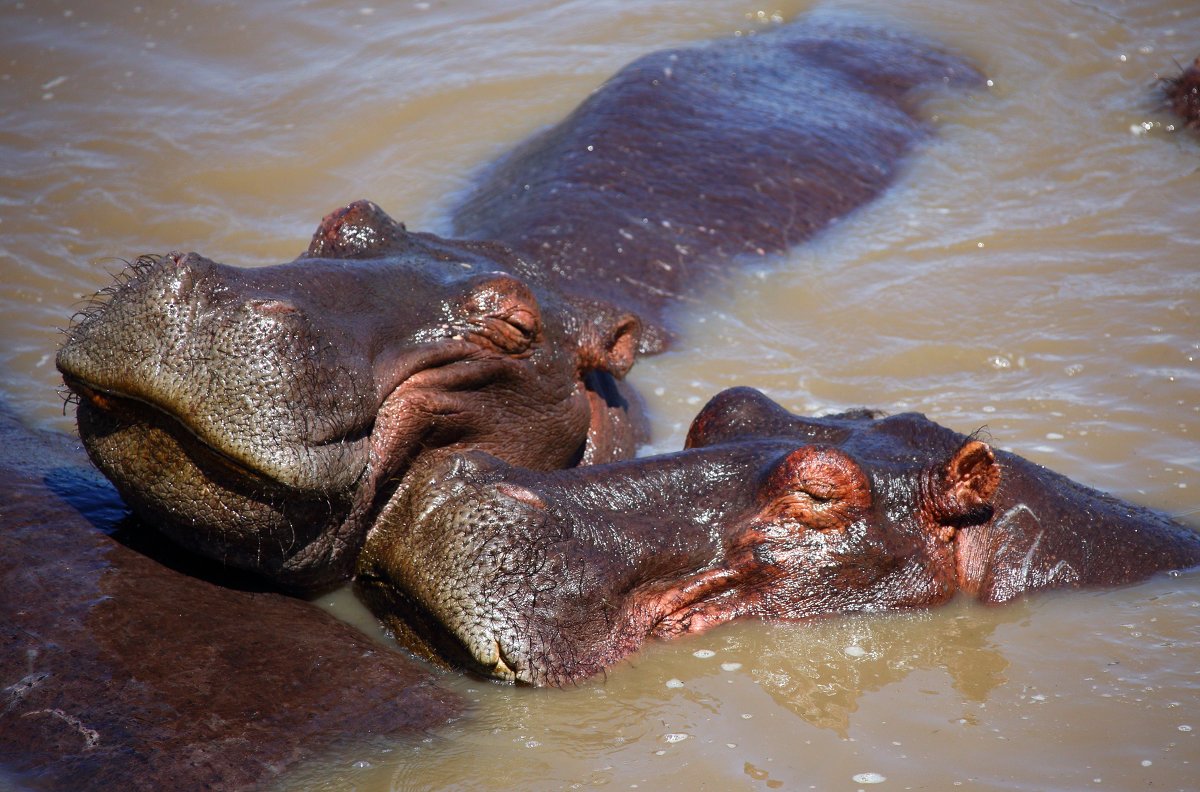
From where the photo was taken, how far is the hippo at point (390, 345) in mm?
→ 3500

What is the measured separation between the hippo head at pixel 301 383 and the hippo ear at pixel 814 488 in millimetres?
964

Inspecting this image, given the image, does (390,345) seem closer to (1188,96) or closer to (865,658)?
(865,658)

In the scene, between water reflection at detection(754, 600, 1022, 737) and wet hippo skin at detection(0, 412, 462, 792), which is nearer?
wet hippo skin at detection(0, 412, 462, 792)

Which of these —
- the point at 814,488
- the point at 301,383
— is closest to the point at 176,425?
the point at 301,383

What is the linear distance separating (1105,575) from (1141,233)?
4.08m

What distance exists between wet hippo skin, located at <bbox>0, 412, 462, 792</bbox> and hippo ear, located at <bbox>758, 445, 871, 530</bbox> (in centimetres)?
111

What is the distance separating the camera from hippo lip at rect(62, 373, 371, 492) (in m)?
3.47

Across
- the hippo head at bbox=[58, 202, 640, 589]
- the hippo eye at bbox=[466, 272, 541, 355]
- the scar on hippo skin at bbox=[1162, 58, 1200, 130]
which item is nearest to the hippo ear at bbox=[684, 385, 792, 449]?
the hippo head at bbox=[58, 202, 640, 589]

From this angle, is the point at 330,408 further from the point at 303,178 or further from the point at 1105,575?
the point at 303,178

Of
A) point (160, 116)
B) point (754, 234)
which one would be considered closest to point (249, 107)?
point (160, 116)

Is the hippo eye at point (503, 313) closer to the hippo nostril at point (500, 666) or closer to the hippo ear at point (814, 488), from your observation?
the hippo ear at point (814, 488)

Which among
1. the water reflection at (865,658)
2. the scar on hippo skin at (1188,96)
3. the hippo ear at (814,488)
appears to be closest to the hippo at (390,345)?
the hippo ear at (814,488)

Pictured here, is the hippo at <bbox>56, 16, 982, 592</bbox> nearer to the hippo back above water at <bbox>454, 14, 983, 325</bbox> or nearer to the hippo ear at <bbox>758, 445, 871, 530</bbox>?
the hippo back above water at <bbox>454, 14, 983, 325</bbox>

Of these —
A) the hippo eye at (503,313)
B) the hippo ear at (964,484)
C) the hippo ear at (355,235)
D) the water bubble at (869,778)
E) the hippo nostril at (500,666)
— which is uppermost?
the hippo ear at (355,235)
